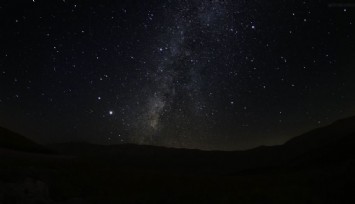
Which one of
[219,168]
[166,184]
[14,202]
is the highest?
[219,168]

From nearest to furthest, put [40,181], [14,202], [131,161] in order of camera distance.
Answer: [14,202]
[40,181]
[131,161]

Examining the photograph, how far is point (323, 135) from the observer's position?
370ft

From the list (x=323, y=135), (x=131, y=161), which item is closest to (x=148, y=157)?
(x=131, y=161)

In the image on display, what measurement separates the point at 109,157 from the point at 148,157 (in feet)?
46.3

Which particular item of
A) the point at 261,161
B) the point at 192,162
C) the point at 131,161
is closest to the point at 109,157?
the point at 131,161

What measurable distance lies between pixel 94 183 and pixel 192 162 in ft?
303

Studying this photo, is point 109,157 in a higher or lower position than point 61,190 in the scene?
higher

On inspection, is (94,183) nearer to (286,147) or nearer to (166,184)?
(166,184)

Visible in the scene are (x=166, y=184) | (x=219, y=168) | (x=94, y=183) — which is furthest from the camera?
(x=219, y=168)

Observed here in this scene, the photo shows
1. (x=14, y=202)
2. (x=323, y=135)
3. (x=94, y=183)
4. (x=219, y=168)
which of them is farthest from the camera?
(x=323, y=135)

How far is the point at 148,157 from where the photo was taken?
123750 mm

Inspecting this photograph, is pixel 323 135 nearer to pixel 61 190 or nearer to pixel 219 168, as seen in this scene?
pixel 219 168

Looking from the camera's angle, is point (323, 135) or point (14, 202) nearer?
point (14, 202)

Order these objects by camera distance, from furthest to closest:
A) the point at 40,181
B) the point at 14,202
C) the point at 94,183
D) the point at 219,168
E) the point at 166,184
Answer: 1. the point at 219,168
2. the point at 166,184
3. the point at 94,183
4. the point at 40,181
5. the point at 14,202
